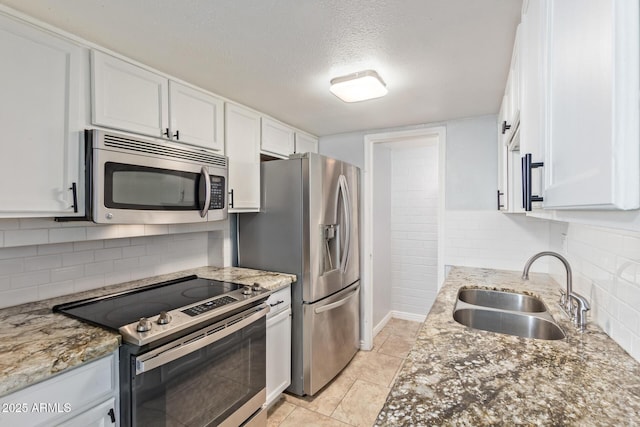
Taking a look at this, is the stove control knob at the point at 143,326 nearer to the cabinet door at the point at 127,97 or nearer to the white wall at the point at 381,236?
the cabinet door at the point at 127,97

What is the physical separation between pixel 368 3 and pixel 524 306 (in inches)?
72.6

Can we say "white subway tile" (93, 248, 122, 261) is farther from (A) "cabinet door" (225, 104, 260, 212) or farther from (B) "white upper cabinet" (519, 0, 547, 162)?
(B) "white upper cabinet" (519, 0, 547, 162)

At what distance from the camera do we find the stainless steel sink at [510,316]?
1449 millimetres

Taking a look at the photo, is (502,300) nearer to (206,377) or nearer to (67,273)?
(206,377)

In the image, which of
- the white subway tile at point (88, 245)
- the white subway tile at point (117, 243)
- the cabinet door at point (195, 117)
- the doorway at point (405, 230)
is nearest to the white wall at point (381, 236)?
the doorway at point (405, 230)

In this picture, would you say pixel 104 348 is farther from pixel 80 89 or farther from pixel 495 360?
pixel 495 360

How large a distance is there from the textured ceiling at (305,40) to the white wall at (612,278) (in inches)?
38.5

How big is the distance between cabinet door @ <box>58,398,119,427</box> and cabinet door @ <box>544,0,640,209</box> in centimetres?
162

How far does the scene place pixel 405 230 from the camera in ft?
13.3

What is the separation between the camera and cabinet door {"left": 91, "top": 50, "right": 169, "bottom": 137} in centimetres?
151

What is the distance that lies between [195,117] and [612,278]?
2.27 m

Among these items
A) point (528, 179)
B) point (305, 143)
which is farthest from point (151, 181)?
point (305, 143)

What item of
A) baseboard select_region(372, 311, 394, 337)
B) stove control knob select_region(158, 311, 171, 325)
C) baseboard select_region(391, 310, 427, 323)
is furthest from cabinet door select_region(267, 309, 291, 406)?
baseboard select_region(391, 310, 427, 323)

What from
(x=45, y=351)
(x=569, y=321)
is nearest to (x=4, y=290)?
(x=45, y=351)
